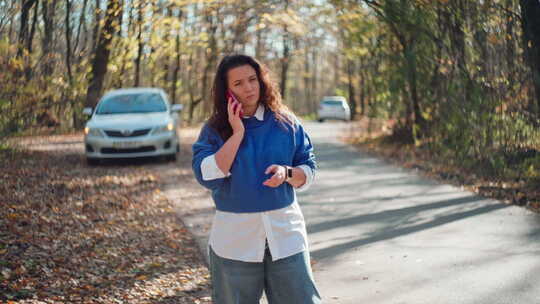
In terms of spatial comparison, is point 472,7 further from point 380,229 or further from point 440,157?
point 440,157

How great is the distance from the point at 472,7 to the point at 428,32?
3.13 ft

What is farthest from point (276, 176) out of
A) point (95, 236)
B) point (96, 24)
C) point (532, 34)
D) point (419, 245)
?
point (96, 24)

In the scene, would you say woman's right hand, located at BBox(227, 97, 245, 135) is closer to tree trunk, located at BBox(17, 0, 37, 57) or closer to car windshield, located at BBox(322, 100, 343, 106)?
tree trunk, located at BBox(17, 0, 37, 57)

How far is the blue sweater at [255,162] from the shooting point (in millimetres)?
2770

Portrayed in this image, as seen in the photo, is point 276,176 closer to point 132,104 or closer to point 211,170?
point 211,170

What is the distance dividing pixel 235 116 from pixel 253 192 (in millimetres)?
363

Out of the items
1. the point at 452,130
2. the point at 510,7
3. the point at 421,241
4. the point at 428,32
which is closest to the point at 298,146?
the point at 421,241

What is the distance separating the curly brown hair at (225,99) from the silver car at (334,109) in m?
33.1

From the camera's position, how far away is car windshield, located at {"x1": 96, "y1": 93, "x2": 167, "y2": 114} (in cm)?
1405

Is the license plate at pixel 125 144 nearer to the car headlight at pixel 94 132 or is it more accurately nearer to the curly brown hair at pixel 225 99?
the car headlight at pixel 94 132

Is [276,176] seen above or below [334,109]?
above

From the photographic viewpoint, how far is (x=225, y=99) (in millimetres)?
2949

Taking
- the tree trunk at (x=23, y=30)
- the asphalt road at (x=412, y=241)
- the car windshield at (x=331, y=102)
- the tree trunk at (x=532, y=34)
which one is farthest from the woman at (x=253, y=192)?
the car windshield at (x=331, y=102)

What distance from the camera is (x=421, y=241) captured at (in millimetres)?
6547
